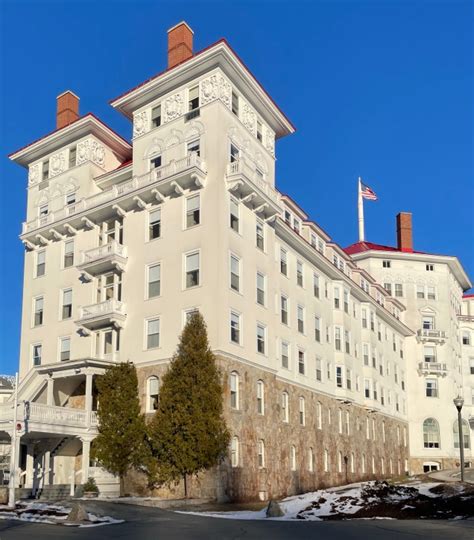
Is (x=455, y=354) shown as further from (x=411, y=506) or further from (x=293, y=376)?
(x=411, y=506)

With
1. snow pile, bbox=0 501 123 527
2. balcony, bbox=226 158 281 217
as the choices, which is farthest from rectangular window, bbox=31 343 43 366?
snow pile, bbox=0 501 123 527

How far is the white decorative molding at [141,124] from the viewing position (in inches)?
1748

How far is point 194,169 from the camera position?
39.3 m

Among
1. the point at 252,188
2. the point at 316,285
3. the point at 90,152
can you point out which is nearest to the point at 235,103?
the point at 252,188

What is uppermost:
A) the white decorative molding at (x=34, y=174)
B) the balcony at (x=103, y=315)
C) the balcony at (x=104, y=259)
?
the white decorative molding at (x=34, y=174)

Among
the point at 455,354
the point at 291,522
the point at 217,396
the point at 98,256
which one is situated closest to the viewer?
the point at 291,522

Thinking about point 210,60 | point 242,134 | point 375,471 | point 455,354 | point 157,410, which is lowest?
point 375,471

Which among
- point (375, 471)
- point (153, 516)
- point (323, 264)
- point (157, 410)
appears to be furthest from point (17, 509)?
point (375, 471)

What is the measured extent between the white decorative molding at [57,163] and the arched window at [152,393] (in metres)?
17.1

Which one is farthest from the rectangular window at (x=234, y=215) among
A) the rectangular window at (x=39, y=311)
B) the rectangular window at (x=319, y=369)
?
the rectangular window at (x=319, y=369)

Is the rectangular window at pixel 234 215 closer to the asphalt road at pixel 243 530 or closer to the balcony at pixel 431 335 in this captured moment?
the asphalt road at pixel 243 530

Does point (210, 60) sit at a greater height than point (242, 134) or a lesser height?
greater

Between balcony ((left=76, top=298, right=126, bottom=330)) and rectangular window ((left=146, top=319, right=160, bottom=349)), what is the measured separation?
1976 mm

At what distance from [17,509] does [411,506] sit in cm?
1478
